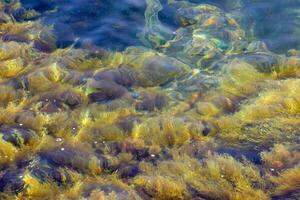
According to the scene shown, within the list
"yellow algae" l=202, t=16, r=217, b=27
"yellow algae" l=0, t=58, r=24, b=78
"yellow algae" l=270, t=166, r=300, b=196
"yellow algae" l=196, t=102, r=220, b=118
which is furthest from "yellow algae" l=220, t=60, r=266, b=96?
"yellow algae" l=0, t=58, r=24, b=78

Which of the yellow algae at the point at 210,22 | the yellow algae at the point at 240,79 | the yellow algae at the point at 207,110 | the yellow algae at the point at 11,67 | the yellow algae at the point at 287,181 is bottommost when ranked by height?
the yellow algae at the point at 11,67

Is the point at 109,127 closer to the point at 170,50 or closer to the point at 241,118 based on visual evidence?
the point at 241,118

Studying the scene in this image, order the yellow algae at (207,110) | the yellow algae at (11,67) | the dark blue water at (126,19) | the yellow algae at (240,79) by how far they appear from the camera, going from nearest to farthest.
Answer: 1. the yellow algae at (207,110)
2. the yellow algae at (240,79)
3. the yellow algae at (11,67)
4. the dark blue water at (126,19)

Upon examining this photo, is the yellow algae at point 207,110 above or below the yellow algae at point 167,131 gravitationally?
above

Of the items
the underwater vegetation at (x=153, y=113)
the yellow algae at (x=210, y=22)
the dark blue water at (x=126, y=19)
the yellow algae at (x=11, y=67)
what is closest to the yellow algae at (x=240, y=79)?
the underwater vegetation at (x=153, y=113)

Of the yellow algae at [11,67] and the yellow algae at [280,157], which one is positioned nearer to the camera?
the yellow algae at [280,157]

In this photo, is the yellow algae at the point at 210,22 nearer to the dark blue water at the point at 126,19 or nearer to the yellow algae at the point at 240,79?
the dark blue water at the point at 126,19

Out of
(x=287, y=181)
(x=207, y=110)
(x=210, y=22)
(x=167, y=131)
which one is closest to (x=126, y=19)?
(x=210, y=22)
